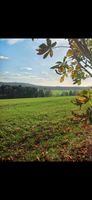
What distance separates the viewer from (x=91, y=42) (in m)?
4.15

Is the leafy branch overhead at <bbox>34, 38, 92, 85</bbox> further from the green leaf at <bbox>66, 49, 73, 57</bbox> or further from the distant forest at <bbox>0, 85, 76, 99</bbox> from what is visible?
the distant forest at <bbox>0, 85, 76, 99</bbox>

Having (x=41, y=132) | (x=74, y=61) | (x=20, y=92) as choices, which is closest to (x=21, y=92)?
(x=20, y=92)

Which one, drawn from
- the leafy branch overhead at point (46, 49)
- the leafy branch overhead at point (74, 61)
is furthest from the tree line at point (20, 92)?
the leafy branch overhead at point (46, 49)

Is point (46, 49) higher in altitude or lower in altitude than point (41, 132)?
higher

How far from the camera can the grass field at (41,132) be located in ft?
13.7

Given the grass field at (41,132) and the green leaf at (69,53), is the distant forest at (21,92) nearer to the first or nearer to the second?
the grass field at (41,132)

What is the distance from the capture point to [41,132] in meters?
4.32

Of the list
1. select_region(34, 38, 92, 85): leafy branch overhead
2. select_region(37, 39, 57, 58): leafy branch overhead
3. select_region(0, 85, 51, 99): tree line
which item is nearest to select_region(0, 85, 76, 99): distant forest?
select_region(0, 85, 51, 99): tree line

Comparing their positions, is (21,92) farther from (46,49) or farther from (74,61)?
(74,61)
